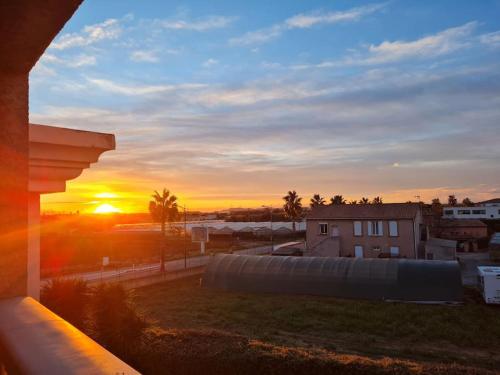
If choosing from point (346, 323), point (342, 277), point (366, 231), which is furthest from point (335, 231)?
point (346, 323)

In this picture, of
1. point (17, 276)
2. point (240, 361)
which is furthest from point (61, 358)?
point (240, 361)

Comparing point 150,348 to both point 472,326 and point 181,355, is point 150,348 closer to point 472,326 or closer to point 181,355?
point 181,355

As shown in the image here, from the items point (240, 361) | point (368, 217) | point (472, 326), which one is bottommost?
point (472, 326)

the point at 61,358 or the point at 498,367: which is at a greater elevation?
the point at 61,358

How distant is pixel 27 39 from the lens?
9.38 ft

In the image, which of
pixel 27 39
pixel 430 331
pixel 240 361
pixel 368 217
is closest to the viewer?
pixel 27 39

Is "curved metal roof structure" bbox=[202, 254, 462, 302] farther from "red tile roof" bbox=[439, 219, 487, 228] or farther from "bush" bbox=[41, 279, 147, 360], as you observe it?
"red tile roof" bbox=[439, 219, 487, 228]

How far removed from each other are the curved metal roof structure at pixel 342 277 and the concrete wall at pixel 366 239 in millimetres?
11304

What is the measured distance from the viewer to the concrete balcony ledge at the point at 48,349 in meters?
1.71

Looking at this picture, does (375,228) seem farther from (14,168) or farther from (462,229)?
(14,168)

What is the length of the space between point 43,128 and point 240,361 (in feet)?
25.2

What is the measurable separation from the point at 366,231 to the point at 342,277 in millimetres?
13998

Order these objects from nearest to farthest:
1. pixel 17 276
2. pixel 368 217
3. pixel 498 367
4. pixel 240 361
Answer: pixel 17 276, pixel 240 361, pixel 498 367, pixel 368 217

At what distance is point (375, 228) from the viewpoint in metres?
40.7
